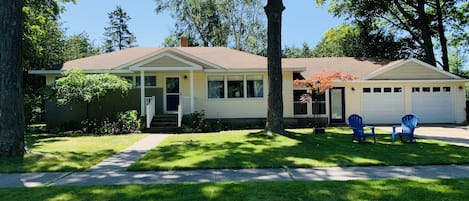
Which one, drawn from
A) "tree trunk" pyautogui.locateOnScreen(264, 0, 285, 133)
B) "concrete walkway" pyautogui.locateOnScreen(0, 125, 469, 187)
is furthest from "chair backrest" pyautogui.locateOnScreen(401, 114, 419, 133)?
"tree trunk" pyautogui.locateOnScreen(264, 0, 285, 133)

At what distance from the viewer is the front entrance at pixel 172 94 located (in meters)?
18.2

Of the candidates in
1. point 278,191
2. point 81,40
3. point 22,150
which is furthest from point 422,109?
point 81,40

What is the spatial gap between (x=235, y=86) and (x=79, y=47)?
2552 centimetres

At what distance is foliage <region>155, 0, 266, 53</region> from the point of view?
33.7m

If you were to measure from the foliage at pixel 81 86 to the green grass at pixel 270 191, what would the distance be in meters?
10.7

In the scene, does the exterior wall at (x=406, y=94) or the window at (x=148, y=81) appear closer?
the window at (x=148, y=81)

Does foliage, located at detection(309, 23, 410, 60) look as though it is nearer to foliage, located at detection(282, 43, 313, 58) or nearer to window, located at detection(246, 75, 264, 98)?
foliage, located at detection(282, 43, 313, 58)

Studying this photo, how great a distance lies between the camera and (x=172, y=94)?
715 inches

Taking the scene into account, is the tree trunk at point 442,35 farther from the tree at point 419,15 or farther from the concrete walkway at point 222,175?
the concrete walkway at point 222,175

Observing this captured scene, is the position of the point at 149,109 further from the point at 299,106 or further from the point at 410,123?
the point at 410,123

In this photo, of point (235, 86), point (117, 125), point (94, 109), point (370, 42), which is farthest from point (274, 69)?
point (370, 42)

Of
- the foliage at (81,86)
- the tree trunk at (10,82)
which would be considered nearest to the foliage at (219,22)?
the foliage at (81,86)

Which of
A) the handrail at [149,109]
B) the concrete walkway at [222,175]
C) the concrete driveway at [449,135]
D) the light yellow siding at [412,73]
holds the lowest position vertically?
the concrete walkway at [222,175]

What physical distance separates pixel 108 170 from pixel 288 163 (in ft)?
13.0
